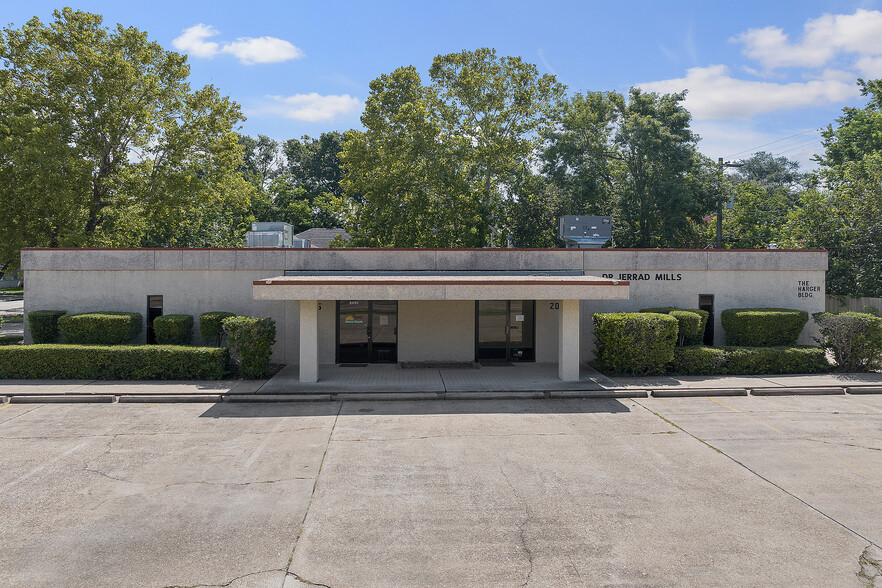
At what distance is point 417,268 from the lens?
56.0 ft

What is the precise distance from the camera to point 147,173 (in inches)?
1046

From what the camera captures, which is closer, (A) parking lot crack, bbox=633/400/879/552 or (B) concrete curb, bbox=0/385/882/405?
(A) parking lot crack, bbox=633/400/879/552

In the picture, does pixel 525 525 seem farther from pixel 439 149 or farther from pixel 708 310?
pixel 439 149

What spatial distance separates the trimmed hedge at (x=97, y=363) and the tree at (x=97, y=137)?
9.81 m

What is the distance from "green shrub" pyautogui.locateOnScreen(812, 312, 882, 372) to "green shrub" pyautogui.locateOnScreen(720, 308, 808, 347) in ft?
2.57

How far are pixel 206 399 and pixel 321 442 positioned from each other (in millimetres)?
4622

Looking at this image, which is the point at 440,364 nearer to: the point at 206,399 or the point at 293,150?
the point at 206,399

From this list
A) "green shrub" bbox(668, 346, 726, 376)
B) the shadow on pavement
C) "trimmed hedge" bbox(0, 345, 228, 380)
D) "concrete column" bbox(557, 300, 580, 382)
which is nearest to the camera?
the shadow on pavement

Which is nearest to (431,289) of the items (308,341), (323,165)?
(308,341)

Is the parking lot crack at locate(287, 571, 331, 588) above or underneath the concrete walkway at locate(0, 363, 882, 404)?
underneath

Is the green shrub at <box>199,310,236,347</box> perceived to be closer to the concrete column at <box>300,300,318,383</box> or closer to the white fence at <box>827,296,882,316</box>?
the concrete column at <box>300,300,318,383</box>

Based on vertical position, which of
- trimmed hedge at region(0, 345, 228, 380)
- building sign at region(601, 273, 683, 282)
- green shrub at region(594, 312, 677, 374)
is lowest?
trimmed hedge at region(0, 345, 228, 380)

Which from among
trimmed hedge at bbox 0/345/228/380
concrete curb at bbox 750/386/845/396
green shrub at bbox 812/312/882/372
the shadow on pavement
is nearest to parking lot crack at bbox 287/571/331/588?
the shadow on pavement

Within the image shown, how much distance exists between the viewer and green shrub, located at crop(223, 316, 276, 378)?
14336 mm
